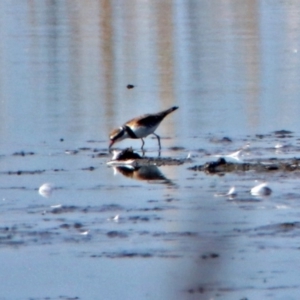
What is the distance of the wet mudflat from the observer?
6418mm

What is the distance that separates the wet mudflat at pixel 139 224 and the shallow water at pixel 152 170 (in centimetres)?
1

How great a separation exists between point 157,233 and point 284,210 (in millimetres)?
1014

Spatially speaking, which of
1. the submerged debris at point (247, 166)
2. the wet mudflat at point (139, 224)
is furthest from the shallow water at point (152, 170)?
the submerged debris at point (247, 166)

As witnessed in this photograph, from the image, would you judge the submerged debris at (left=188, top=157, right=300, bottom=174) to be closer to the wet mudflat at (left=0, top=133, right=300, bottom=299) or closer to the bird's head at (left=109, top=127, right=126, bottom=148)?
the wet mudflat at (left=0, top=133, right=300, bottom=299)

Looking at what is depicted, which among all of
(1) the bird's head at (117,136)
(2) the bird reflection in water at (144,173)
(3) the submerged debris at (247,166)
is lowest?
(2) the bird reflection in water at (144,173)

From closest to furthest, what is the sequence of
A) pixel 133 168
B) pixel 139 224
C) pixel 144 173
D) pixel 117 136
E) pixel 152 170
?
1. pixel 139 224
2. pixel 144 173
3. pixel 152 170
4. pixel 133 168
5. pixel 117 136

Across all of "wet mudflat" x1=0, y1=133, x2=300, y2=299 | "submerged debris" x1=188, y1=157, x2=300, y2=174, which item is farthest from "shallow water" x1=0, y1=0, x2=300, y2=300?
"submerged debris" x1=188, y1=157, x2=300, y2=174

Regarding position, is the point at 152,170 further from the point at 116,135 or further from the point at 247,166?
the point at 116,135

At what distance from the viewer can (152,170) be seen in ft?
32.3

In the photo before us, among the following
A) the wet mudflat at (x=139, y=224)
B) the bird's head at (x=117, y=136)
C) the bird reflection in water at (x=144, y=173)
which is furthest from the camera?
the bird's head at (x=117, y=136)

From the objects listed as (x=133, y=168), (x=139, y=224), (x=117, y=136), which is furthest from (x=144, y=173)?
(x=139, y=224)

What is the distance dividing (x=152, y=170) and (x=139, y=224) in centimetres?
212

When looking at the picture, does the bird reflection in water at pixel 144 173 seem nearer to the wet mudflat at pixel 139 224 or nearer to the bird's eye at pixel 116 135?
the wet mudflat at pixel 139 224

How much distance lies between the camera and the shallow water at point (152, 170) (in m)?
6.44
